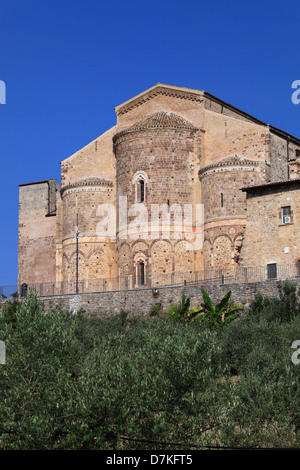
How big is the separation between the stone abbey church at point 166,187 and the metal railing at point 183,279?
0.08 m

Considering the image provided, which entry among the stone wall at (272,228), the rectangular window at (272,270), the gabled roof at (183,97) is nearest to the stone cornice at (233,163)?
the gabled roof at (183,97)

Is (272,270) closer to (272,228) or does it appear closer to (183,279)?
(272,228)

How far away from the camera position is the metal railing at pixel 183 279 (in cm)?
3072

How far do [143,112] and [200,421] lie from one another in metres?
27.1

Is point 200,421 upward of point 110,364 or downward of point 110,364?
downward

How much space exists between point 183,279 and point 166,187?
5236 mm

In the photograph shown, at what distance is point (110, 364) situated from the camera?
61.7 ft

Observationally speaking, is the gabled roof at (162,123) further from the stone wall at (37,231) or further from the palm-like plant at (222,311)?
the palm-like plant at (222,311)

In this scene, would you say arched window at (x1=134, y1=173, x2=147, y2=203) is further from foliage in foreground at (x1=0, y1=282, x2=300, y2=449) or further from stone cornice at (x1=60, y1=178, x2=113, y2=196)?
foliage in foreground at (x1=0, y1=282, x2=300, y2=449)

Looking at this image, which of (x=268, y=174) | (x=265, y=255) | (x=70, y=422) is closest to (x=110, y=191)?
(x=268, y=174)

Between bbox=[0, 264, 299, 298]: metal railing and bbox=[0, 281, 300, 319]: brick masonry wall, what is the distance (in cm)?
65

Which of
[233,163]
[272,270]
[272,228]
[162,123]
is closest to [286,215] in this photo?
[272,228]

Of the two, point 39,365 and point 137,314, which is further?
point 137,314
